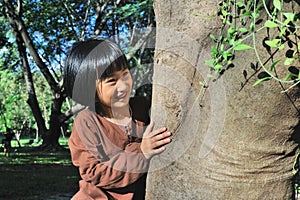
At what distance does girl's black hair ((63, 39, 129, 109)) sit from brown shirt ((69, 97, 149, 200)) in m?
0.12

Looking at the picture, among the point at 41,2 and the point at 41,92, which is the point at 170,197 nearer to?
the point at 41,2

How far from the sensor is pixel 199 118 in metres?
1.77

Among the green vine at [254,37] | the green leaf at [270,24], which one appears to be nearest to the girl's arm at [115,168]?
the green vine at [254,37]

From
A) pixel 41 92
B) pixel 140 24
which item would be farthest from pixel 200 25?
pixel 41 92

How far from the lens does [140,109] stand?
95.3 inches

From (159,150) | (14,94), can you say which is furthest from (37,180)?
(14,94)

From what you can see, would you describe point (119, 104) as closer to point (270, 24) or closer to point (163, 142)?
point (163, 142)

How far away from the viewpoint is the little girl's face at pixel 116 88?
7.02 feet

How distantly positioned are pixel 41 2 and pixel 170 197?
59.6 feet

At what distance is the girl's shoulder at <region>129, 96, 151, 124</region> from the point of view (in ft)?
7.79

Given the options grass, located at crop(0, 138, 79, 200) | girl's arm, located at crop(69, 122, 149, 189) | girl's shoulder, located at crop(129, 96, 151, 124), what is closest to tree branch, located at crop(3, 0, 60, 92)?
grass, located at crop(0, 138, 79, 200)

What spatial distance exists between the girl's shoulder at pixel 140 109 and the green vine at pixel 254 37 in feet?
2.36

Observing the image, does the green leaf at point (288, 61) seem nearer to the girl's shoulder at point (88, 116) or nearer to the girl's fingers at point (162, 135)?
the girl's fingers at point (162, 135)

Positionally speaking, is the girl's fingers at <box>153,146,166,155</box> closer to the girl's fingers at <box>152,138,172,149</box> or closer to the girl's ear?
the girl's fingers at <box>152,138,172,149</box>
